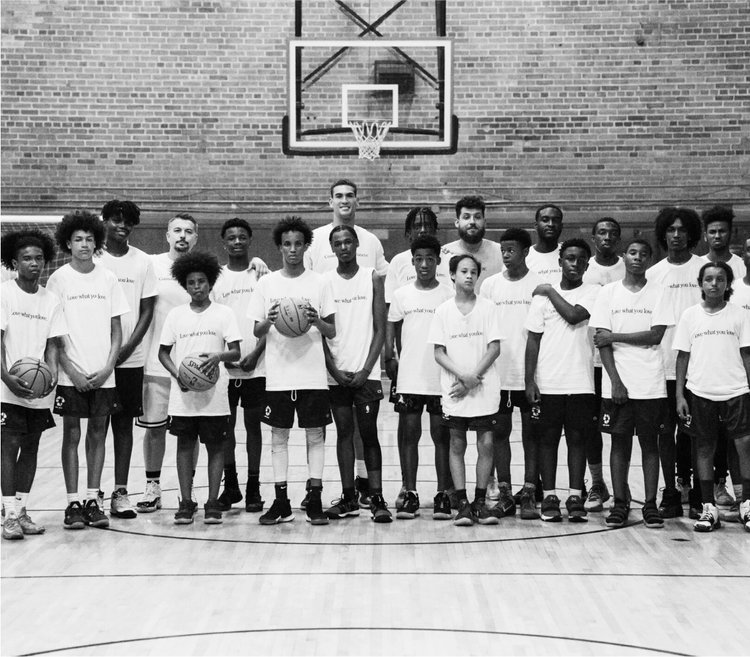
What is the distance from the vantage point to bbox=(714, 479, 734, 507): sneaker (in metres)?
6.07

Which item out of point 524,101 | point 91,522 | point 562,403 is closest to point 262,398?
point 91,522

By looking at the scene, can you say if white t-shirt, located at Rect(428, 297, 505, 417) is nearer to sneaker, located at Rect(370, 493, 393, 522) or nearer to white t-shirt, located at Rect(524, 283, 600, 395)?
white t-shirt, located at Rect(524, 283, 600, 395)

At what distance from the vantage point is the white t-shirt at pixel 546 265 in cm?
634

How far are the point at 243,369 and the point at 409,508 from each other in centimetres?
123

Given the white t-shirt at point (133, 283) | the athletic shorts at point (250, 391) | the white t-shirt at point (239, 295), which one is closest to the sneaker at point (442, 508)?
the athletic shorts at point (250, 391)

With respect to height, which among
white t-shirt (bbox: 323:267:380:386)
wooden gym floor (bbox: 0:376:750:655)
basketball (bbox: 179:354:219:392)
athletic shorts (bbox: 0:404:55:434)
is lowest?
wooden gym floor (bbox: 0:376:750:655)

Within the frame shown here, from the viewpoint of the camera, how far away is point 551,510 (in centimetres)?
582

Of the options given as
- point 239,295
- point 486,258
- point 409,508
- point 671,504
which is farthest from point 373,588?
point 486,258

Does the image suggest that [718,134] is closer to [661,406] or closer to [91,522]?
[661,406]

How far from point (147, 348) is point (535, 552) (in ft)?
8.37

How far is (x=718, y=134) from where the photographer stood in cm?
1190

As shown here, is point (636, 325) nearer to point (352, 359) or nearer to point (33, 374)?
point (352, 359)

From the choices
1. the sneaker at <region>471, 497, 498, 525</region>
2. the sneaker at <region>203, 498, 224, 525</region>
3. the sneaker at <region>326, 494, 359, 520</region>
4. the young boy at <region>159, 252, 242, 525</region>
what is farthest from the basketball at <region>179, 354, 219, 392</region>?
the sneaker at <region>471, 497, 498, 525</region>

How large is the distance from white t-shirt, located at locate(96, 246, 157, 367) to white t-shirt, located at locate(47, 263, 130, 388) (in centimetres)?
20
